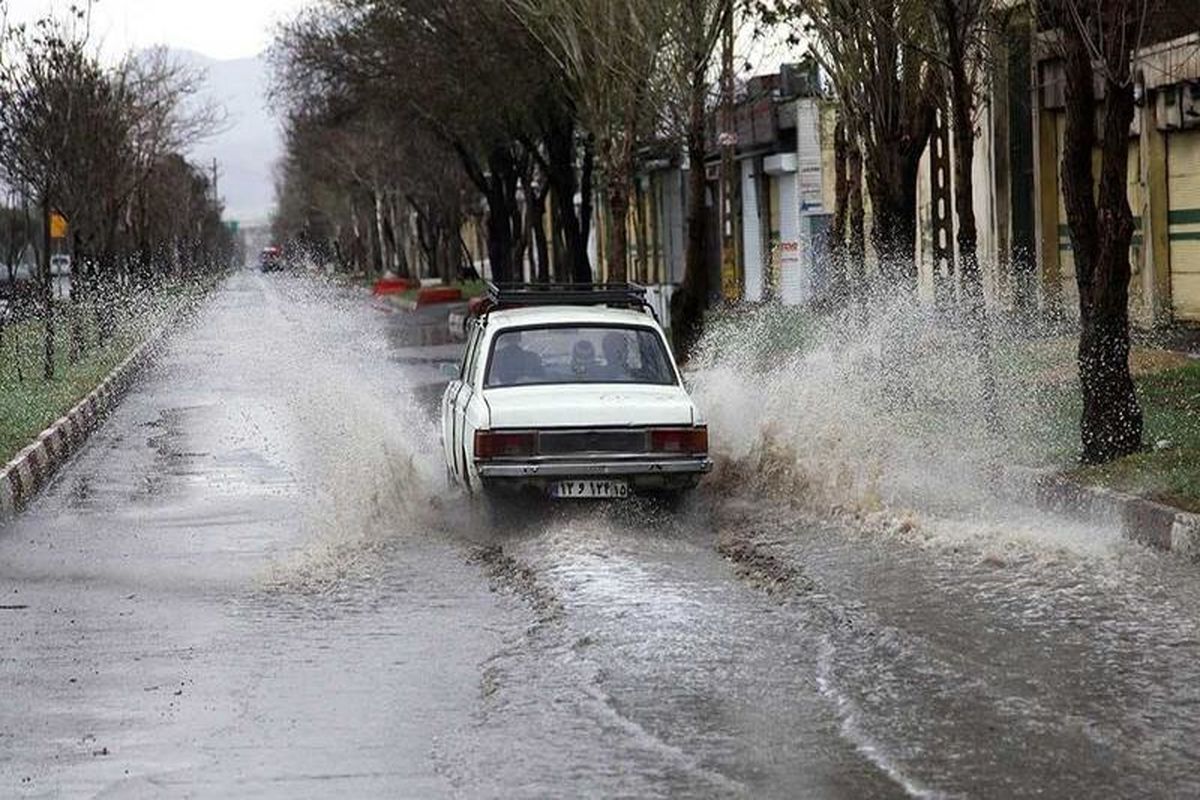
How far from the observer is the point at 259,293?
94750mm

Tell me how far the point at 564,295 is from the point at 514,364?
1.47 metres

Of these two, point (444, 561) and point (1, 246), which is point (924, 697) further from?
point (1, 246)

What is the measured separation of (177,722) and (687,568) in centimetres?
418

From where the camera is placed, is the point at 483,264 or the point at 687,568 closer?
the point at 687,568

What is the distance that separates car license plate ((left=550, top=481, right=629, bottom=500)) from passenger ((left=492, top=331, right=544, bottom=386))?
4.03ft

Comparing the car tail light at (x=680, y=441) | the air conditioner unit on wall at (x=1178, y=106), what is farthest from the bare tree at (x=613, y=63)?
the car tail light at (x=680, y=441)

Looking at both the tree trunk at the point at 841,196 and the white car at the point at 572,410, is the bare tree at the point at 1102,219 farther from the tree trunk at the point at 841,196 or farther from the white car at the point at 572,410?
the tree trunk at the point at 841,196

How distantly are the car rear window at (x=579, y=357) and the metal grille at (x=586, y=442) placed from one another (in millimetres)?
1001

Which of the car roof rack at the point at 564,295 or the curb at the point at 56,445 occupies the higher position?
the car roof rack at the point at 564,295

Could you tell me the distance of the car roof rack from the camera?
16.3 m

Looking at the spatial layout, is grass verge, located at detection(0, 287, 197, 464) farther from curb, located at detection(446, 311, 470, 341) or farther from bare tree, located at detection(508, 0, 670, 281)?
Result: bare tree, located at detection(508, 0, 670, 281)

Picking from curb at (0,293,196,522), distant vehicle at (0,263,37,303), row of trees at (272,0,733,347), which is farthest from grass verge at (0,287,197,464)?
row of trees at (272,0,733,347)

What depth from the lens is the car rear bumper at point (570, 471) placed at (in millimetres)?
13820

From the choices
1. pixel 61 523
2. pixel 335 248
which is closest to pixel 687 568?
pixel 61 523
